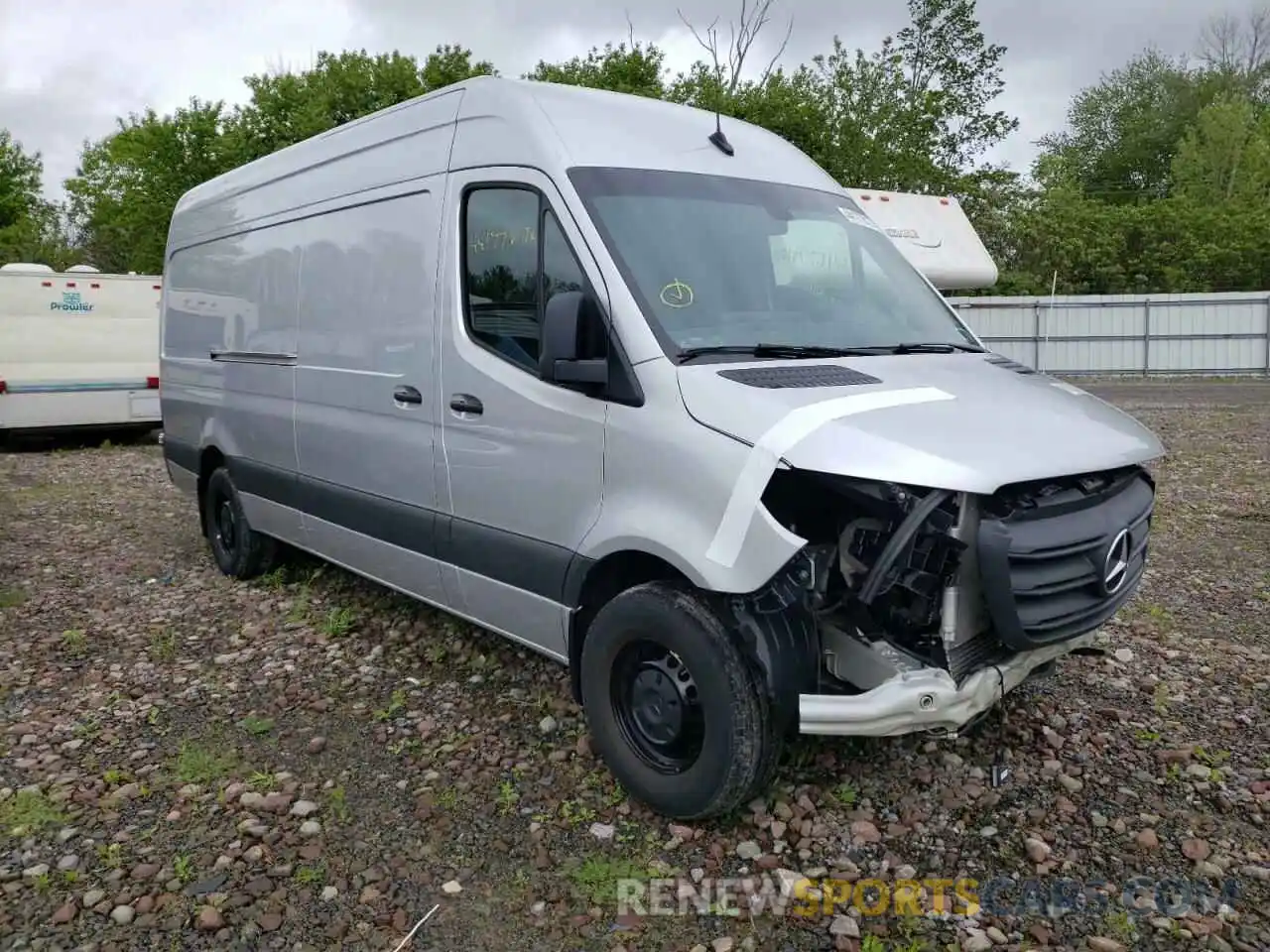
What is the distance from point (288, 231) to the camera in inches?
234

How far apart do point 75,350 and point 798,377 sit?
13.0 metres

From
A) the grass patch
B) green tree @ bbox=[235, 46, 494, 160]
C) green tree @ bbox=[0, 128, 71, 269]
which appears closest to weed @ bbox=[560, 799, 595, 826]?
the grass patch

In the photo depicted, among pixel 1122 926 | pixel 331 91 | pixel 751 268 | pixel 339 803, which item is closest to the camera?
pixel 1122 926

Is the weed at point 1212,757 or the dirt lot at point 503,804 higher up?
the weed at point 1212,757

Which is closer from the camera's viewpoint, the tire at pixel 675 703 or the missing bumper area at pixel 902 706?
the missing bumper area at pixel 902 706

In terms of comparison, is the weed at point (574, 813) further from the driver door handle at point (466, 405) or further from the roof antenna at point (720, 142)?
the roof antenna at point (720, 142)

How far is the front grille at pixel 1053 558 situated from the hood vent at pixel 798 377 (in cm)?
65

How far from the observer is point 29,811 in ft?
12.7

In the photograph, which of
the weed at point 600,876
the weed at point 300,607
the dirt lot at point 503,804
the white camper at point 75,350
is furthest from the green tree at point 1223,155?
the weed at point 600,876

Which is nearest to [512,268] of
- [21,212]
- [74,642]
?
[74,642]

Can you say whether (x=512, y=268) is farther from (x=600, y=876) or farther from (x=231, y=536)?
(x=231, y=536)

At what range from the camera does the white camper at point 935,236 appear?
568 inches

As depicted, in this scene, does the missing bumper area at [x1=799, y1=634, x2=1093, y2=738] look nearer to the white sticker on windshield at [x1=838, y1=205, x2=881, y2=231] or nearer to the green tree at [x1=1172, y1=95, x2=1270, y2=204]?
the white sticker on windshield at [x1=838, y1=205, x2=881, y2=231]

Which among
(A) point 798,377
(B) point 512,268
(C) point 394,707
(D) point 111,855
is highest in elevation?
(B) point 512,268
